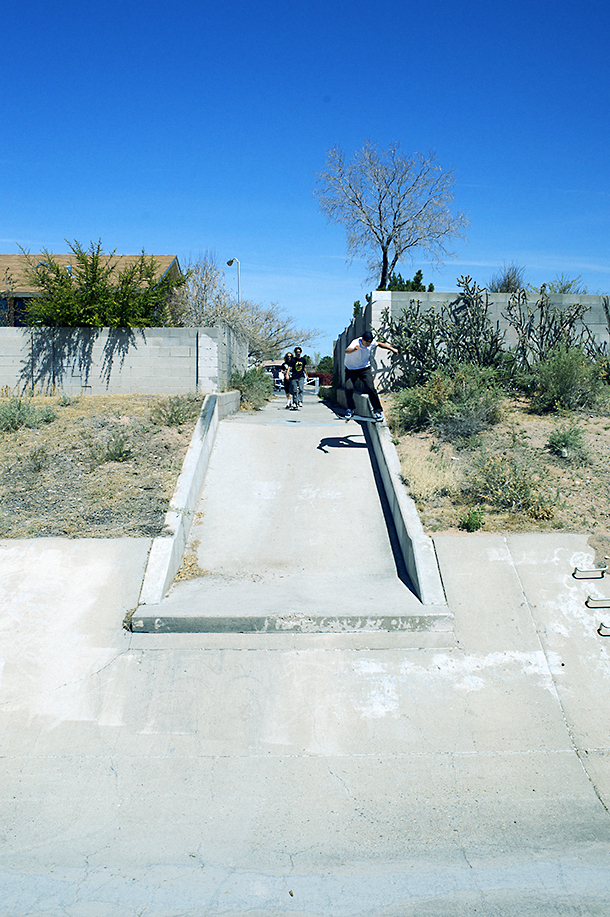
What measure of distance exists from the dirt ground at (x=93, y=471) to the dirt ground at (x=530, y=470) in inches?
133

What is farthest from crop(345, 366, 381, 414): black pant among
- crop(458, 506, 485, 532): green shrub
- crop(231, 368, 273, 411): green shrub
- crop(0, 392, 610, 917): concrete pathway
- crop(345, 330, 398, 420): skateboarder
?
crop(231, 368, 273, 411): green shrub

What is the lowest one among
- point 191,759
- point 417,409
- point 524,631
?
point 191,759

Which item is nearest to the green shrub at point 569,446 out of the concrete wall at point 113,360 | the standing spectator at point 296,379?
the concrete wall at point 113,360

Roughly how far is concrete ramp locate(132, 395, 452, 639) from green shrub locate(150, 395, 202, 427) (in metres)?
0.64

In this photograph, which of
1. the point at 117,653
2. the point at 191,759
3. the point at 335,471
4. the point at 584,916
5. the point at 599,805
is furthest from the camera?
the point at 335,471

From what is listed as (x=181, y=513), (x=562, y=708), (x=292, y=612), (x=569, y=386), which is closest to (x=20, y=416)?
(x=181, y=513)

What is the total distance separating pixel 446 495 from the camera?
7906 millimetres

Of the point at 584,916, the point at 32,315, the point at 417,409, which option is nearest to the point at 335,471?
the point at 417,409

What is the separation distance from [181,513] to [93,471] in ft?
6.91

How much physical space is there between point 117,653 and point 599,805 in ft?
12.8

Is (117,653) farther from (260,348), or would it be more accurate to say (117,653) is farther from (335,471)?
(260,348)

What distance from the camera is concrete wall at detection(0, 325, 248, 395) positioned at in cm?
1354

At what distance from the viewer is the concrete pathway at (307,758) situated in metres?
3.51

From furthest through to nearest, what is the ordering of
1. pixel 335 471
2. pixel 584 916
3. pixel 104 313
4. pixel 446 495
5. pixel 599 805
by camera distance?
pixel 104 313
pixel 335 471
pixel 446 495
pixel 599 805
pixel 584 916
